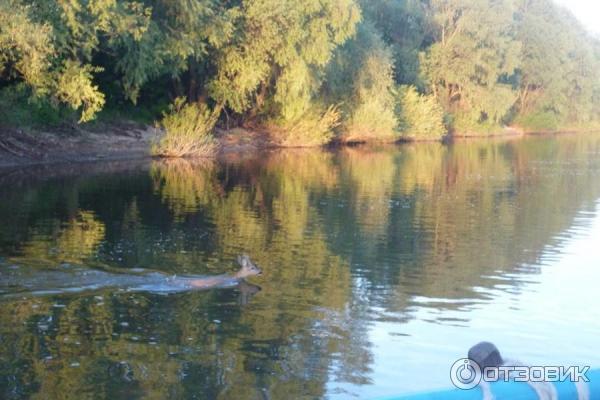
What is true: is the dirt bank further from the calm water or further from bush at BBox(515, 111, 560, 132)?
bush at BBox(515, 111, 560, 132)

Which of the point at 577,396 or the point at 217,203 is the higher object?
the point at 577,396

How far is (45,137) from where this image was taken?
106 feet

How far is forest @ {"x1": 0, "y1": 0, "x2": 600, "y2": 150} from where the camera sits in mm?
28266

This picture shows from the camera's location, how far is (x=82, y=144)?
112 feet

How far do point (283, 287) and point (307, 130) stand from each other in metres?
33.0

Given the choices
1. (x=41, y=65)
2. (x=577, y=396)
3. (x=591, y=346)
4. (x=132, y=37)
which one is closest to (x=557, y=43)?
(x=132, y=37)

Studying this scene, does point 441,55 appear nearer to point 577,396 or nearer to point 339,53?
point 339,53

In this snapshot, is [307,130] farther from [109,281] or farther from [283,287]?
[109,281]

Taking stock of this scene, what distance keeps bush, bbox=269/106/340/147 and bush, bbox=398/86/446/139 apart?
9357mm

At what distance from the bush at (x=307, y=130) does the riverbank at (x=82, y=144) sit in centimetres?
358

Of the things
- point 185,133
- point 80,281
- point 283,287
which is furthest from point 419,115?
point 80,281

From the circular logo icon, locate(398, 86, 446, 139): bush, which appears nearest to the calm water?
the circular logo icon

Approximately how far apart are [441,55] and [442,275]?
154 ft

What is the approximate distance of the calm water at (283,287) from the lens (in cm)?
916
